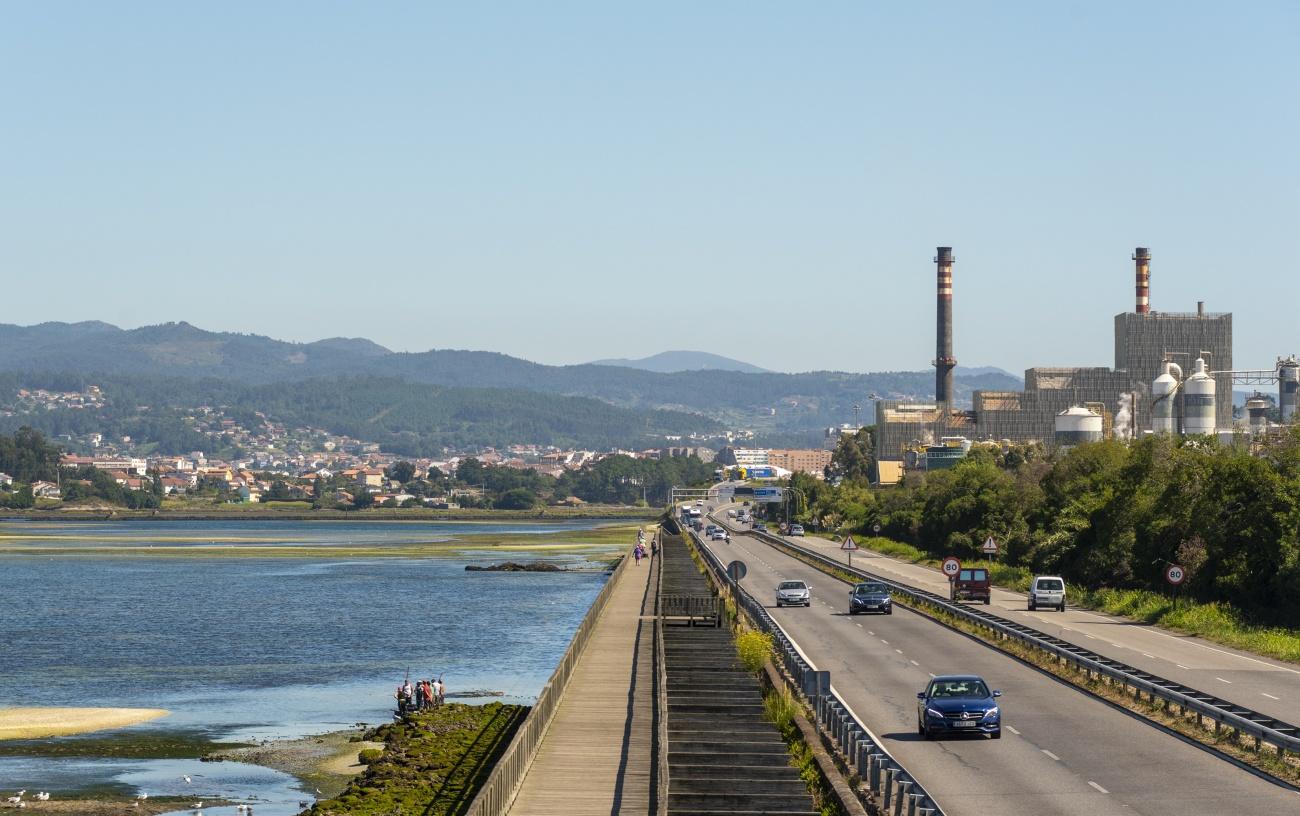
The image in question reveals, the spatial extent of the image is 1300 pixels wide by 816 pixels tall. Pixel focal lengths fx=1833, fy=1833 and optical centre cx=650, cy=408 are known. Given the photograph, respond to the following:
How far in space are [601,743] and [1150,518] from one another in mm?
48997

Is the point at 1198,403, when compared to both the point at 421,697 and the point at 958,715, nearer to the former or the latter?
the point at 421,697

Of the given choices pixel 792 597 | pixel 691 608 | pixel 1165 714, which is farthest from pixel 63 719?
pixel 1165 714

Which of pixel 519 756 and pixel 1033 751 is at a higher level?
pixel 519 756

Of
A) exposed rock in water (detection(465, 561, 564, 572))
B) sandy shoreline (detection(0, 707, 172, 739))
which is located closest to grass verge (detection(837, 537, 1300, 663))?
sandy shoreline (detection(0, 707, 172, 739))

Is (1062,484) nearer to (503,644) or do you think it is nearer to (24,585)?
(503,644)

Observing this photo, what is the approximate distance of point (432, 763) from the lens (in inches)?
1732

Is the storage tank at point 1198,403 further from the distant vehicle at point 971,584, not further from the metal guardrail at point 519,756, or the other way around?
the metal guardrail at point 519,756

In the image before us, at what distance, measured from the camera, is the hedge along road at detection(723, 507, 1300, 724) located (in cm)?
4256

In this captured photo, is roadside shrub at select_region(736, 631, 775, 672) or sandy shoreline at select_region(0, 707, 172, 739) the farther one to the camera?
sandy shoreline at select_region(0, 707, 172, 739)

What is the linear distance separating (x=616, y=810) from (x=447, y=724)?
24.3 meters

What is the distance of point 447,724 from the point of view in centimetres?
5206

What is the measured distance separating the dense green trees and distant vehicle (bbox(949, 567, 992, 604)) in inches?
279

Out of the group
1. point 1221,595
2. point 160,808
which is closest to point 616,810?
point 160,808

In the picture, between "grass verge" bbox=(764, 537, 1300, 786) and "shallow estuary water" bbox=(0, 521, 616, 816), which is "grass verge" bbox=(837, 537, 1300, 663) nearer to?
"grass verge" bbox=(764, 537, 1300, 786)
